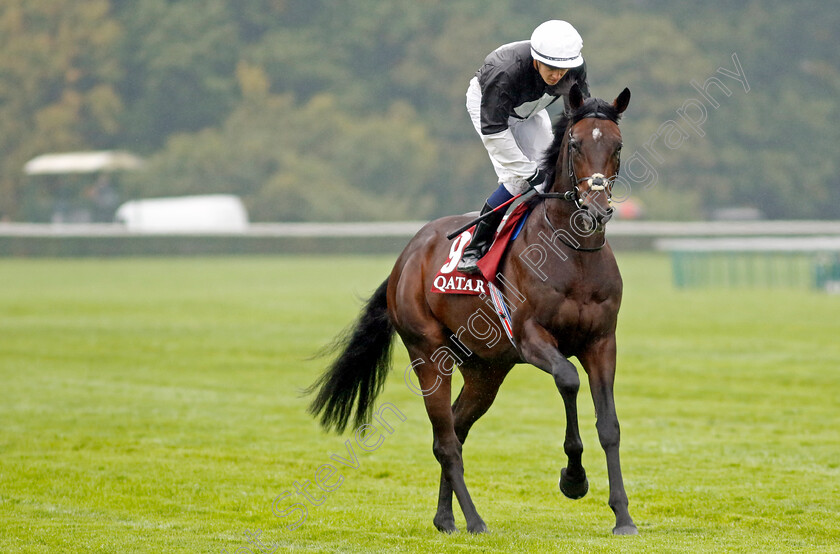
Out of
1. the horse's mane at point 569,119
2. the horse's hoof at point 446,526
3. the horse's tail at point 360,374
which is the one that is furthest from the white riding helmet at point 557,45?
the horse's hoof at point 446,526

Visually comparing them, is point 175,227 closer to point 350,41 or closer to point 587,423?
point 350,41

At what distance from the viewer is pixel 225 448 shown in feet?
26.2

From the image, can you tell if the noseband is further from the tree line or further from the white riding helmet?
the tree line

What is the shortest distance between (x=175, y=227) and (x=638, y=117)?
51.9 feet

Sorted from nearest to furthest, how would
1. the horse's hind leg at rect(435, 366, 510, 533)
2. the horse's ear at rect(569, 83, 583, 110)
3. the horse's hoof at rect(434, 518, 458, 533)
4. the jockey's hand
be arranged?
the horse's ear at rect(569, 83, 583, 110)
the jockey's hand
the horse's hoof at rect(434, 518, 458, 533)
the horse's hind leg at rect(435, 366, 510, 533)

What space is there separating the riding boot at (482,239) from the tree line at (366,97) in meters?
35.7

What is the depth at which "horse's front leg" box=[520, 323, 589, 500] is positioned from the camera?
4.82 metres

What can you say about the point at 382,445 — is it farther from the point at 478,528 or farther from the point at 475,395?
the point at 478,528

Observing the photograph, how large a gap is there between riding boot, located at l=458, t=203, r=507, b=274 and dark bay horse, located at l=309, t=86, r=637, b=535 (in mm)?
171

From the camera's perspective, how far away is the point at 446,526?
5.46 metres

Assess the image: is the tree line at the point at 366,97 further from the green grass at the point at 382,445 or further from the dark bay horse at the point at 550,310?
the dark bay horse at the point at 550,310

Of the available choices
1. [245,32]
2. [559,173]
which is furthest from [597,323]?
[245,32]

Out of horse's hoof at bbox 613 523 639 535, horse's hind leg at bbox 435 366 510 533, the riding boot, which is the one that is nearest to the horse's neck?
the riding boot

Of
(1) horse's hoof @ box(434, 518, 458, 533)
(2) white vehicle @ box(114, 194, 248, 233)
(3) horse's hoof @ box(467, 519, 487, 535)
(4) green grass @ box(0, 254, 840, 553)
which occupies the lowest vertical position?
(2) white vehicle @ box(114, 194, 248, 233)
